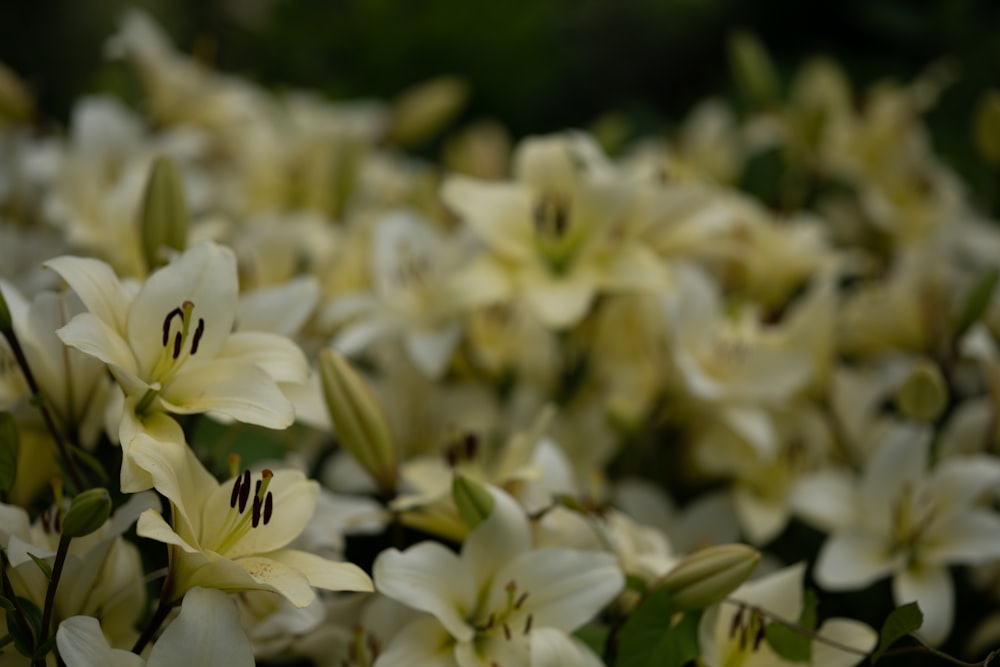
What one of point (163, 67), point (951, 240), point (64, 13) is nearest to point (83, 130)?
point (163, 67)

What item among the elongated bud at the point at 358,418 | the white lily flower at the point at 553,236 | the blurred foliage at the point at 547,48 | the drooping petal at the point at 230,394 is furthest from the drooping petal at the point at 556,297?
the blurred foliage at the point at 547,48

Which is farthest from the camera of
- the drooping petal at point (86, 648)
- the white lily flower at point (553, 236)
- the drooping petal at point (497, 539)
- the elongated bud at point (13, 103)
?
the elongated bud at point (13, 103)

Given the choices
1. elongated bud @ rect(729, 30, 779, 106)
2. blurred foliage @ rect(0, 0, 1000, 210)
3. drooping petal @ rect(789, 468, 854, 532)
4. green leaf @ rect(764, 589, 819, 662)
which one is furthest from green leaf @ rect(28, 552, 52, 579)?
elongated bud @ rect(729, 30, 779, 106)

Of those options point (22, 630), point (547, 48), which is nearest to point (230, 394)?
point (22, 630)

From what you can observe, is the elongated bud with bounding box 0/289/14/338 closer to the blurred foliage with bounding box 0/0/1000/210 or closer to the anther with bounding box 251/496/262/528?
the anther with bounding box 251/496/262/528

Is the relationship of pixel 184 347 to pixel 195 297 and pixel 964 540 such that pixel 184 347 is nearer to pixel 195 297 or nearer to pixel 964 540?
pixel 195 297

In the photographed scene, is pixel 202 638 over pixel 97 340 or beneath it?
beneath

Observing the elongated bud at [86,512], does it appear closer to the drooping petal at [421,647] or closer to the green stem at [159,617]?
the green stem at [159,617]
